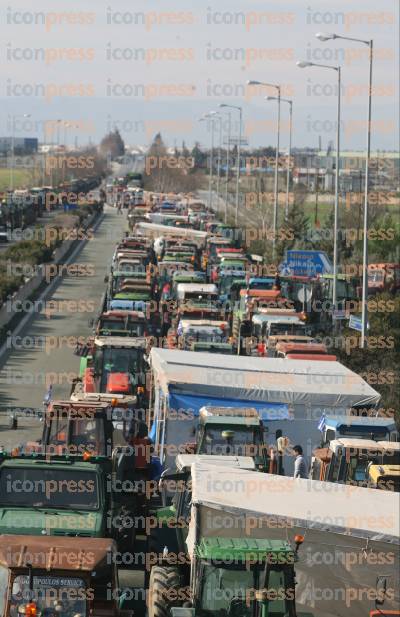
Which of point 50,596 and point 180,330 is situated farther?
point 180,330

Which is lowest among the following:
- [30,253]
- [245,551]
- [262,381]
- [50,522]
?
[30,253]

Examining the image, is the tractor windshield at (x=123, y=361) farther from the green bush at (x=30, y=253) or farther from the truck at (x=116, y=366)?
the green bush at (x=30, y=253)

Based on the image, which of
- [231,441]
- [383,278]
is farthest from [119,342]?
[383,278]

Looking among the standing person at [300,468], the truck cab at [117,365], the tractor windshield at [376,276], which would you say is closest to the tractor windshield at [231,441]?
the standing person at [300,468]

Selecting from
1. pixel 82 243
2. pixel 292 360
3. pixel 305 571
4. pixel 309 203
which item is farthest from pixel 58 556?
pixel 309 203

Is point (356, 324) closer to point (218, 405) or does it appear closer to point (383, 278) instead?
point (218, 405)

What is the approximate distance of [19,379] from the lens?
31.1m

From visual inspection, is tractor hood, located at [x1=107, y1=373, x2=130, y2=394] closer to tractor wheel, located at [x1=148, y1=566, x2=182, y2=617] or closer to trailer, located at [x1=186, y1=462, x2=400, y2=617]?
trailer, located at [x1=186, y1=462, x2=400, y2=617]

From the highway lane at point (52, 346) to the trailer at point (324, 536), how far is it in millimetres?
13624

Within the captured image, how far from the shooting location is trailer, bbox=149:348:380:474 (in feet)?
68.0

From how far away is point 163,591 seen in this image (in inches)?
494

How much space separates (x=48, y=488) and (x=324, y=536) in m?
2.88

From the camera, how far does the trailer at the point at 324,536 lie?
13.7m

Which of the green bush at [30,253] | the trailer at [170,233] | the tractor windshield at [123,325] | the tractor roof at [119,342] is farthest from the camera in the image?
the trailer at [170,233]
